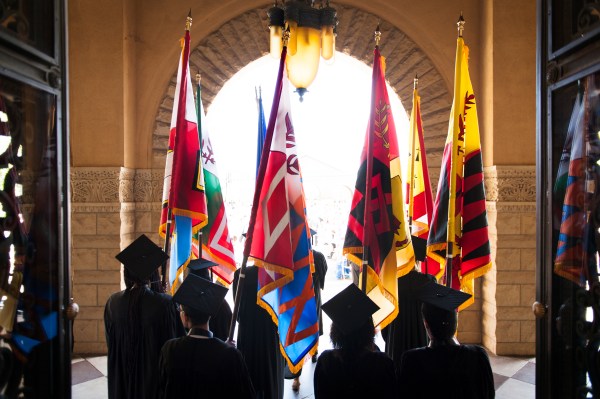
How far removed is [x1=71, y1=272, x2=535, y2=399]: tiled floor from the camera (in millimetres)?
4594

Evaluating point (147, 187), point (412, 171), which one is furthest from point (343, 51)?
point (147, 187)

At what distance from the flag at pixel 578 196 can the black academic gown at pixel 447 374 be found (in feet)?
1.88

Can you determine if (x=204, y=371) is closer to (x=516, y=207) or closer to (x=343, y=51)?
(x=516, y=207)

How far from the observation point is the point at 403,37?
245 inches

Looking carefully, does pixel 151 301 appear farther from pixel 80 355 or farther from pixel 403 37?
pixel 403 37

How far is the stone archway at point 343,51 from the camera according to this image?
6168mm

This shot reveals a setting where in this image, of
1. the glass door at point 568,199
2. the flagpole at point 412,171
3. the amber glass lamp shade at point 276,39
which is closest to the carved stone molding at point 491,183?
the flagpole at point 412,171

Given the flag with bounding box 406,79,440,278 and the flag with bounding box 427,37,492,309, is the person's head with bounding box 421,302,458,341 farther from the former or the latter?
the flag with bounding box 406,79,440,278

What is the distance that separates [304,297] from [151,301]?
3.34 ft

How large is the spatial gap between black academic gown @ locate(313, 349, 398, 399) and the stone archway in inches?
167

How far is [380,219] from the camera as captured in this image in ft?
11.6

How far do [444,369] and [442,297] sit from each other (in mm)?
365

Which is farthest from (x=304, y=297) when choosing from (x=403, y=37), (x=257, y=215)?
(x=403, y=37)

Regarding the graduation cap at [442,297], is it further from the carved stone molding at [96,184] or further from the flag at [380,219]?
the carved stone molding at [96,184]
